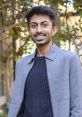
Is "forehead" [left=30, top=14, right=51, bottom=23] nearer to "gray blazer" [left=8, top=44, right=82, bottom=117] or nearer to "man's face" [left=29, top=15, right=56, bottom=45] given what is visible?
"man's face" [left=29, top=15, right=56, bottom=45]

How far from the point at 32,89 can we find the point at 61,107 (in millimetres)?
264

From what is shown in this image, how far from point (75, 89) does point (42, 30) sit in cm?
49

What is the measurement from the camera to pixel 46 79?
10.4 ft

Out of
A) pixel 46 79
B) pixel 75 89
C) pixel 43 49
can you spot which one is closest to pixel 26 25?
pixel 43 49

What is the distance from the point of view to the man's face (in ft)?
10.5

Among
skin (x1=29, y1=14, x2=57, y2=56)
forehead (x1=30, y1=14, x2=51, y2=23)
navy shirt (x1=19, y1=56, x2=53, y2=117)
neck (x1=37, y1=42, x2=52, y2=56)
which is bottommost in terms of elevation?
navy shirt (x1=19, y1=56, x2=53, y2=117)

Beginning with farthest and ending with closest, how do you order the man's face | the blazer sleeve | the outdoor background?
the outdoor background < the man's face < the blazer sleeve

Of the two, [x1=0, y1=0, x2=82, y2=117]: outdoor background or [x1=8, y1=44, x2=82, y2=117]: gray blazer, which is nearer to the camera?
[x1=8, y1=44, x2=82, y2=117]: gray blazer

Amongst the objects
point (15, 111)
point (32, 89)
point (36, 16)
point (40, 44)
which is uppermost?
point (36, 16)

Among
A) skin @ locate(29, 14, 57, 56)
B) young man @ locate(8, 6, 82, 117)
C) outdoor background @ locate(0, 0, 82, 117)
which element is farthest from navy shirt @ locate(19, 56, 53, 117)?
outdoor background @ locate(0, 0, 82, 117)

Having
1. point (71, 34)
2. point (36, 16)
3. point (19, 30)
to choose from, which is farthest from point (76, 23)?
point (36, 16)

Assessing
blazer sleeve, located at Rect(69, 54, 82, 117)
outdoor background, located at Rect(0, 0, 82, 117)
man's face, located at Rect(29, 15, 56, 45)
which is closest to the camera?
blazer sleeve, located at Rect(69, 54, 82, 117)

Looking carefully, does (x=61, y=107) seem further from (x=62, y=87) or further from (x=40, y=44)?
(x=40, y=44)

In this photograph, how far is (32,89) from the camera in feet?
10.5
